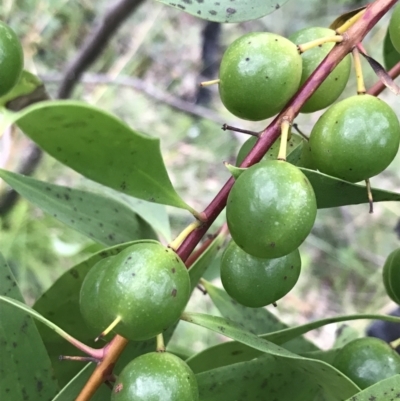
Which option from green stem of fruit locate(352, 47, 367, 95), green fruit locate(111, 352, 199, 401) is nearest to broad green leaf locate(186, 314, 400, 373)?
green fruit locate(111, 352, 199, 401)

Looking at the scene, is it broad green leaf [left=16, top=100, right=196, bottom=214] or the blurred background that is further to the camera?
the blurred background

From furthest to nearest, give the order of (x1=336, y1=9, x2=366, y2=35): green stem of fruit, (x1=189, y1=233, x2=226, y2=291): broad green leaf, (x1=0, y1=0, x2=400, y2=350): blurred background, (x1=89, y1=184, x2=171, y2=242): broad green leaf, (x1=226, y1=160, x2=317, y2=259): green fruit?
(x1=0, y1=0, x2=400, y2=350): blurred background < (x1=89, y1=184, x2=171, y2=242): broad green leaf < (x1=189, y1=233, x2=226, y2=291): broad green leaf < (x1=336, y1=9, x2=366, y2=35): green stem of fruit < (x1=226, y1=160, x2=317, y2=259): green fruit

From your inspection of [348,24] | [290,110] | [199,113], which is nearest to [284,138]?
[290,110]

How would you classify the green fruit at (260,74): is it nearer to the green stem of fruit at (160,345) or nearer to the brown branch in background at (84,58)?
the green stem of fruit at (160,345)

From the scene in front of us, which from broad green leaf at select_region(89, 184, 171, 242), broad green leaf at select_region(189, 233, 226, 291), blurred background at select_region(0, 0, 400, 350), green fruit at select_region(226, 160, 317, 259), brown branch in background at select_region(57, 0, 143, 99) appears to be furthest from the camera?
blurred background at select_region(0, 0, 400, 350)

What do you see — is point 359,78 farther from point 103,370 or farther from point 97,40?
point 97,40

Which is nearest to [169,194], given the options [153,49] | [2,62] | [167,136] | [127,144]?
[127,144]

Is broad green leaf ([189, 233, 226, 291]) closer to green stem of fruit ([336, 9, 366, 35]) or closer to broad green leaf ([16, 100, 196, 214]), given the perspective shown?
broad green leaf ([16, 100, 196, 214])
